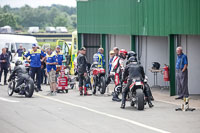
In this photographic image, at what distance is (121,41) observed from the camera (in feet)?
100

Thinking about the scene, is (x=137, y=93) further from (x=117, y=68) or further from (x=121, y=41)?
(x=121, y=41)

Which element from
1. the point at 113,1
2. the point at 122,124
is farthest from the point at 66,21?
the point at 122,124

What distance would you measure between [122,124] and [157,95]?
8100mm

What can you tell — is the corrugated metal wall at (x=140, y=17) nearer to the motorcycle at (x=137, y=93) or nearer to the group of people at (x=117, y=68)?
the group of people at (x=117, y=68)

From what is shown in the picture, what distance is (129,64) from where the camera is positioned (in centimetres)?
1980

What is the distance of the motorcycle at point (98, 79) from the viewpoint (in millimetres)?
24478

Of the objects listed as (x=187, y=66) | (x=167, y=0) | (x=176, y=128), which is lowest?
(x=176, y=128)

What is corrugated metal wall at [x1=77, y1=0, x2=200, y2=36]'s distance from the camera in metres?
22.3

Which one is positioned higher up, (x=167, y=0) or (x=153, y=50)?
(x=167, y=0)

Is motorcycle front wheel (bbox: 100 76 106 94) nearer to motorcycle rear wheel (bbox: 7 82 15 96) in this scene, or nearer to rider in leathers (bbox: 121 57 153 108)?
motorcycle rear wheel (bbox: 7 82 15 96)

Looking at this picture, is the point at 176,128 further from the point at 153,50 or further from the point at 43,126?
the point at 153,50

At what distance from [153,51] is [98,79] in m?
3.90

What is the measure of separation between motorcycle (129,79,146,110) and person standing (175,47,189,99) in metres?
2.86

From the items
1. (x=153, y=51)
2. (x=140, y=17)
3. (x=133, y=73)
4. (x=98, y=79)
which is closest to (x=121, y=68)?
(x=98, y=79)
